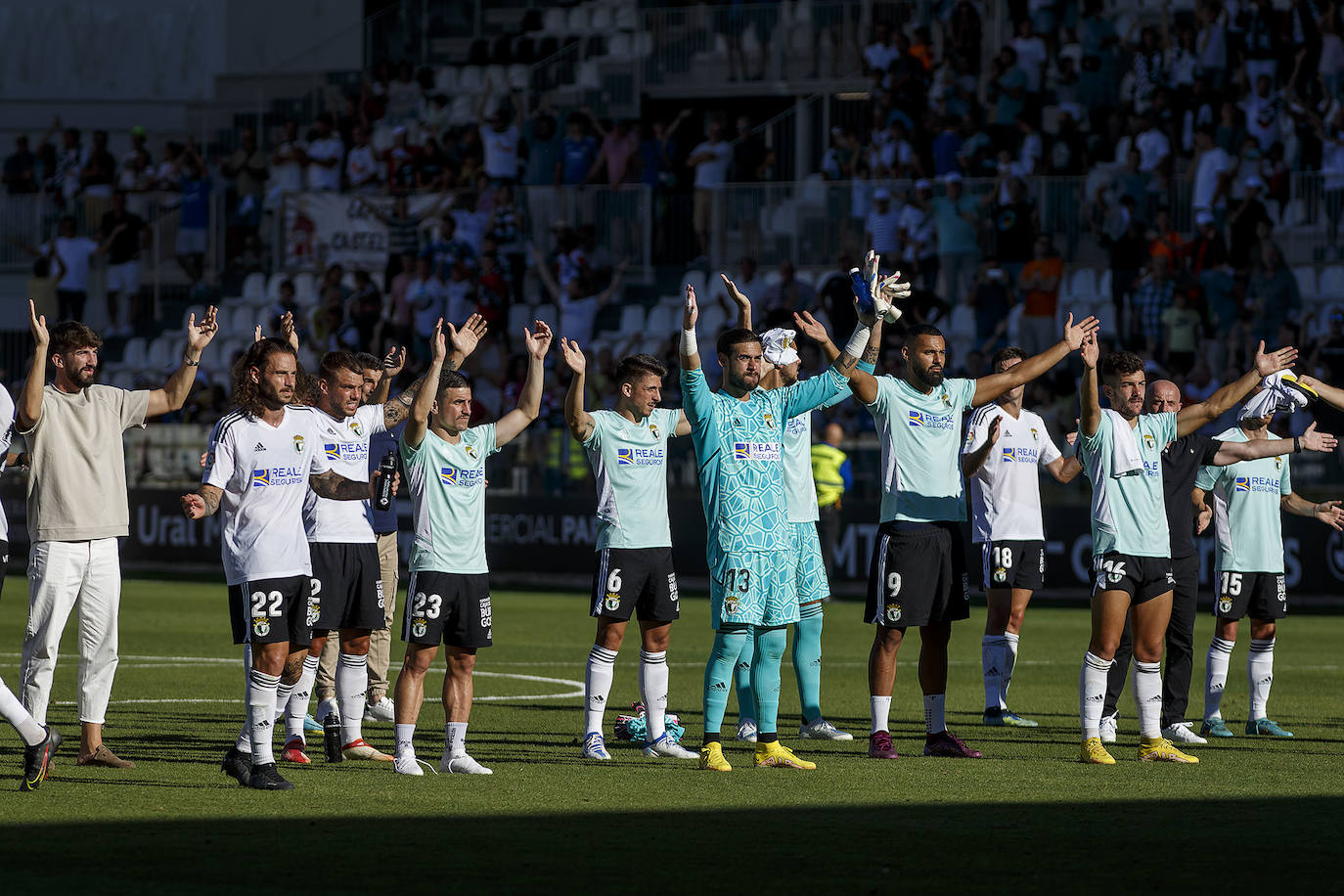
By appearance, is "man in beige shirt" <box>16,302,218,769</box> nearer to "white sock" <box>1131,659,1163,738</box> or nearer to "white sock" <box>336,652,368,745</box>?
"white sock" <box>336,652,368,745</box>

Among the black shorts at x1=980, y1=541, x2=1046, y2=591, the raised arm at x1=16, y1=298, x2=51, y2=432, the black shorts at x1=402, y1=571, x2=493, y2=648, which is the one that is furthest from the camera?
the black shorts at x1=980, y1=541, x2=1046, y2=591

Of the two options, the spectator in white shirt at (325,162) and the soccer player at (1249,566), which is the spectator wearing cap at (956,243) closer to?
the spectator in white shirt at (325,162)

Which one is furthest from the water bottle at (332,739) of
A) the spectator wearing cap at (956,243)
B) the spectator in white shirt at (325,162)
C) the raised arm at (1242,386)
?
the spectator in white shirt at (325,162)

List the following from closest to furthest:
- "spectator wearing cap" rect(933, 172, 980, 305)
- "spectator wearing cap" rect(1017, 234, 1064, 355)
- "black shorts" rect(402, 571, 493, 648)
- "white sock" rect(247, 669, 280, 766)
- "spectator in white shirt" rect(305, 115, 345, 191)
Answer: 1. "white sock" rect(247, 669, 280, 766)
2. "black shorts" rect(402, 571, 493, 648)
3. "spectator wearing cap" rect(1017, 234, 1064, 355)
4. "spectator wearing cap" rect(933, 172, 980, 305)
5. "spectator in white shirt" rect(305, 115, 345, 191)

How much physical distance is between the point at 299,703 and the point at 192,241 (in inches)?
990

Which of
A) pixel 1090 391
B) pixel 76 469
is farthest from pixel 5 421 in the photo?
pixel 1090 391

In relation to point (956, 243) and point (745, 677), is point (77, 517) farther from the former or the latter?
point (956, 243)

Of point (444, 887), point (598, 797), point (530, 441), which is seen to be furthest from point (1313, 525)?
point (444, 887)

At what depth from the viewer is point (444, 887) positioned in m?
7.35

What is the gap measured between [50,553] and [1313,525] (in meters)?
16.5

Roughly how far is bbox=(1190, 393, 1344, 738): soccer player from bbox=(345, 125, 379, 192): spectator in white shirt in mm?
23200

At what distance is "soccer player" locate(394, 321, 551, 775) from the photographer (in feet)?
34.4

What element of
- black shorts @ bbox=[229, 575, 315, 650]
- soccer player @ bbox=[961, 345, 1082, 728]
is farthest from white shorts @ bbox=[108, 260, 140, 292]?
black shorts @ bbox=[229, 575, 315, 650]

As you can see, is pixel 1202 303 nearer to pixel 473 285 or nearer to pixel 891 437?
pixel 473 285
